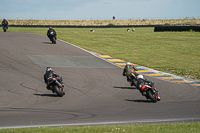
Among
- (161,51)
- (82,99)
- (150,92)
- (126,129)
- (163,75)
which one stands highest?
(126,129)

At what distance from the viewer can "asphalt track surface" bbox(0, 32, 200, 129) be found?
9578 millimetres

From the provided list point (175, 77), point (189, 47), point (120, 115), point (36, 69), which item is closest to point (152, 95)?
point (120, 115)

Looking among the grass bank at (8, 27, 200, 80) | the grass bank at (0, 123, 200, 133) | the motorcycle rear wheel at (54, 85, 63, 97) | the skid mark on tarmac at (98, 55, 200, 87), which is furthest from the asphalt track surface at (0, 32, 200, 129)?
the grass bank at (8, 27, 200, 80)

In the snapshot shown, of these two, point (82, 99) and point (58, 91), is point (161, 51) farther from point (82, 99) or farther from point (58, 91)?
point (58, 91)

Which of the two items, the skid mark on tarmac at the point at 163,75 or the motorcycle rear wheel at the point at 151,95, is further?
the skid mark on tarmac at the point at 163,75

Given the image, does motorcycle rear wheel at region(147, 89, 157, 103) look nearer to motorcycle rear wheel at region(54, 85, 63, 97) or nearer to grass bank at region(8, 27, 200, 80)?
motorcycle rear wheel at region(54, 85, 63, 97)

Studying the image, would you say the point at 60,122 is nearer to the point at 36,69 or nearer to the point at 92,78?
the point at 92,78

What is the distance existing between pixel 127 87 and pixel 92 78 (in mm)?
2725

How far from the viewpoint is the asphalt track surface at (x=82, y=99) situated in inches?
377

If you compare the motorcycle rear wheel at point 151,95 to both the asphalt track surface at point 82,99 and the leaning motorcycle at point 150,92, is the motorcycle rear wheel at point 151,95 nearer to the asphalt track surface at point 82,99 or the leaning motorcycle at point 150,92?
the leaning motorcycle at point 150,92

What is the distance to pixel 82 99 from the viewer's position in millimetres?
12797

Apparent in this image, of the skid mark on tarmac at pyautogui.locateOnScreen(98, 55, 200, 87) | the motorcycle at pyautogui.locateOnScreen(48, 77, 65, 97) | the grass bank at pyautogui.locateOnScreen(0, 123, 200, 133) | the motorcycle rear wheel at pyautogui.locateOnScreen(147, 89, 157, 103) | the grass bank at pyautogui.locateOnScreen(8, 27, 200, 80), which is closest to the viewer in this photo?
the grass bank at pyautogui.locateOnScreen(0, 123, 200, 133)

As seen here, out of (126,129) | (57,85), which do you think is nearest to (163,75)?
(57,85)

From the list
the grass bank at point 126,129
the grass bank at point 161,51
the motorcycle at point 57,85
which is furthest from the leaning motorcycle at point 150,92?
the grass bank at point 161,51
